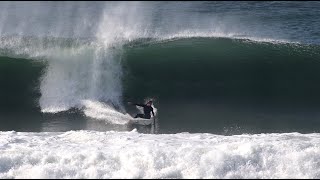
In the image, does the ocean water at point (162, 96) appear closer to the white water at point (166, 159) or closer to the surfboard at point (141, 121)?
the white water at point (166, 159)

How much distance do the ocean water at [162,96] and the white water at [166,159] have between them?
3 cm

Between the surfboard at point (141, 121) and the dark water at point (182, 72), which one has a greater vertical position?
the dark water at point (182, 72)

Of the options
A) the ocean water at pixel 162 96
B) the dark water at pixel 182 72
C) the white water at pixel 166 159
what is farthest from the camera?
the dark water at pixel 182 72

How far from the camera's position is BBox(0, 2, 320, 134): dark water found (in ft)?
53.3

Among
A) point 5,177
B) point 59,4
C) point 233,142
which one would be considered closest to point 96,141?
point 5,177

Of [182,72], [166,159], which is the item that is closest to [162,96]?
[182,72]

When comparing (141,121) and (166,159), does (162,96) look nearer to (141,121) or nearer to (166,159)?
(141,121)

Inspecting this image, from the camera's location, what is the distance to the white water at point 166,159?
38.5 feet

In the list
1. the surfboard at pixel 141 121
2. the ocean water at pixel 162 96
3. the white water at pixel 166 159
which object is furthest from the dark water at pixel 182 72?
the white water at pixel 166 159

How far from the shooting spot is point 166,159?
12125mm

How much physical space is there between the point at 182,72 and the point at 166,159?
790 centimetres

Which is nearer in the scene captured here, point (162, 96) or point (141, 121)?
point (141, 121)

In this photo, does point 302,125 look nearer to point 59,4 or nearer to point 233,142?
point 233,142

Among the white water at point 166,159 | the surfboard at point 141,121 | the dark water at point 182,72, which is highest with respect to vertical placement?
the dark water at point 182,72
